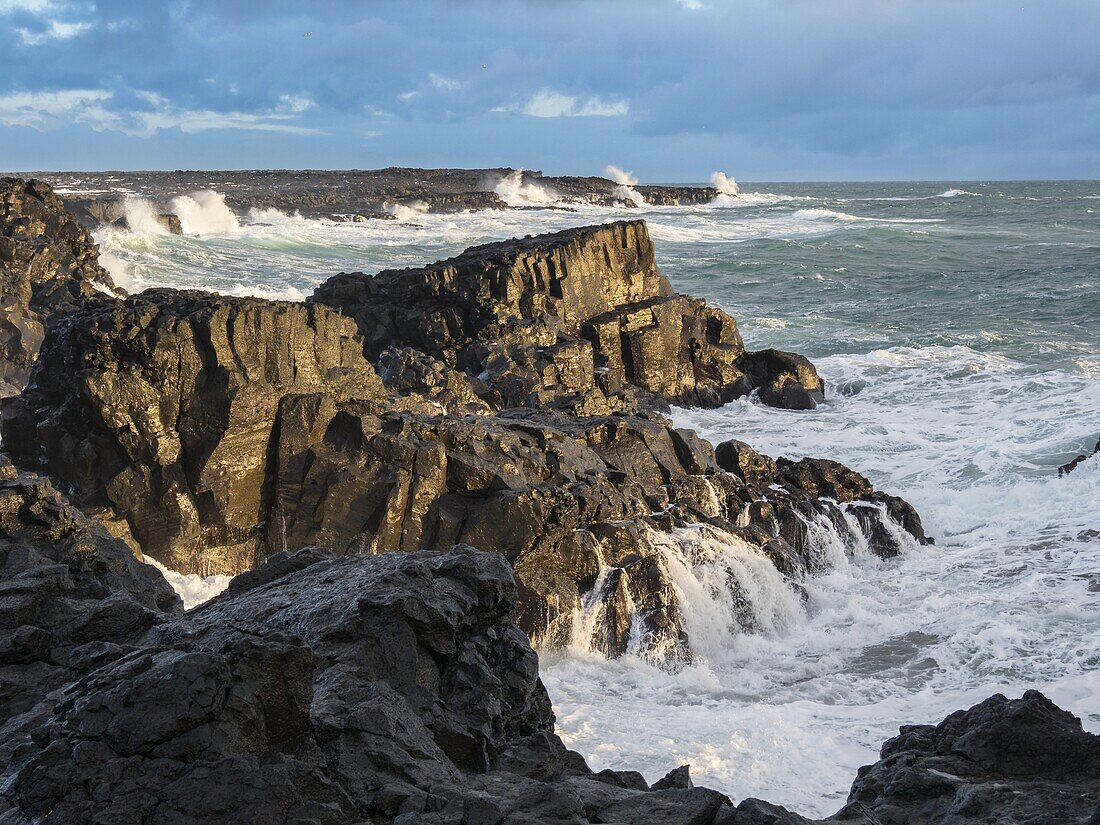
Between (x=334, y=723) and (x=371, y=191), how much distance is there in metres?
104

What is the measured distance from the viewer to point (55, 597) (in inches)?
296

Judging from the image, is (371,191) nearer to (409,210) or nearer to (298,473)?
(409,210)

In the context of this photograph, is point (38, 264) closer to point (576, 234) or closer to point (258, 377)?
point (576, 234)

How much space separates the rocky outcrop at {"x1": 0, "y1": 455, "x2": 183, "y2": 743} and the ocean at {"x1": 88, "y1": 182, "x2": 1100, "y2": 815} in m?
4.13

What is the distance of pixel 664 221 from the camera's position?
88.4m

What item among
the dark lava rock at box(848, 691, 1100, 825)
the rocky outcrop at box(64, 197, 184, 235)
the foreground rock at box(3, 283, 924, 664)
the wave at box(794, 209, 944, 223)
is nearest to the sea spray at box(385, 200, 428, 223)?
the rocky outcrop at box(64, 197, 184, 235)

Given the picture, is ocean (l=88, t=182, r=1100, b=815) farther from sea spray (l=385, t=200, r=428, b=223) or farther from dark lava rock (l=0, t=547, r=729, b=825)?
sea spray (l=385, t=200, r=428, b=223)

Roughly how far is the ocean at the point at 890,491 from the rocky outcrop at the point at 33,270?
6.47 metres

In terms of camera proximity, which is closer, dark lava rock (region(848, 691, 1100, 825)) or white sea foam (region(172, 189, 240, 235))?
dark lava rock (region(848, 691, 1100, 825))

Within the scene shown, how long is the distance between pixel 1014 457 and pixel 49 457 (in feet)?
57.9

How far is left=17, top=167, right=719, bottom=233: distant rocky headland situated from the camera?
273 ft

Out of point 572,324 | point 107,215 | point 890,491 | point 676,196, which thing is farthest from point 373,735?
point 676,196

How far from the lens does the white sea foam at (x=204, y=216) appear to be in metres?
64.1

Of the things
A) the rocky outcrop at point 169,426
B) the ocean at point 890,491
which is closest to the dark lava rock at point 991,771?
the ocean at point 890,491
